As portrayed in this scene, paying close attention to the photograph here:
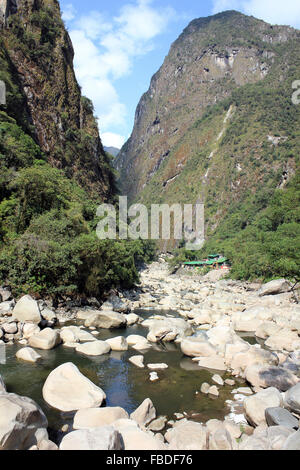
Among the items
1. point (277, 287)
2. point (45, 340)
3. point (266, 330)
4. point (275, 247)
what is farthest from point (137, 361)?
point (275, 247)

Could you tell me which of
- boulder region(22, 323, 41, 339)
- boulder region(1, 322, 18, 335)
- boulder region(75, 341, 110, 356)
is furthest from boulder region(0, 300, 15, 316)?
boulder region(75, 341, 110, 356)

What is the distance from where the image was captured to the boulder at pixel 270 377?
807 centimetres

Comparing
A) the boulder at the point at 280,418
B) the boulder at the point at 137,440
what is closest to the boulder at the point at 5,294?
the boulder at the point at 137,440

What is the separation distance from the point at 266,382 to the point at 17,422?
6.38 meters

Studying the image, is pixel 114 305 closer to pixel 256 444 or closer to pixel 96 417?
pixel 96 417

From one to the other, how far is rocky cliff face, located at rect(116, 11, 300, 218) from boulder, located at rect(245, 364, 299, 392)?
63953 millimetres

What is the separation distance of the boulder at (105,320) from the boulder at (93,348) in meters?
2.95

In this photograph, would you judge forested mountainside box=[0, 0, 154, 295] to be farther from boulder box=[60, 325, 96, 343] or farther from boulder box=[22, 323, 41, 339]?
boulder box=[60, 325, 96, 343]

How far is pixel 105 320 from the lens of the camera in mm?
14125

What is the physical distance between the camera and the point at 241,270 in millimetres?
37406

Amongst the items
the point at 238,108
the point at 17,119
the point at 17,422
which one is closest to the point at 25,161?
the point at 17,119

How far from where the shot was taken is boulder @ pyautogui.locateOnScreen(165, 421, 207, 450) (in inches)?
215

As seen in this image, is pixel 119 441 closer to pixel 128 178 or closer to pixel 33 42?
pixel 33 42

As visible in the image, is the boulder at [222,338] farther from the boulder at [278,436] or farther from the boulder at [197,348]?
the boulder at [278,436]
